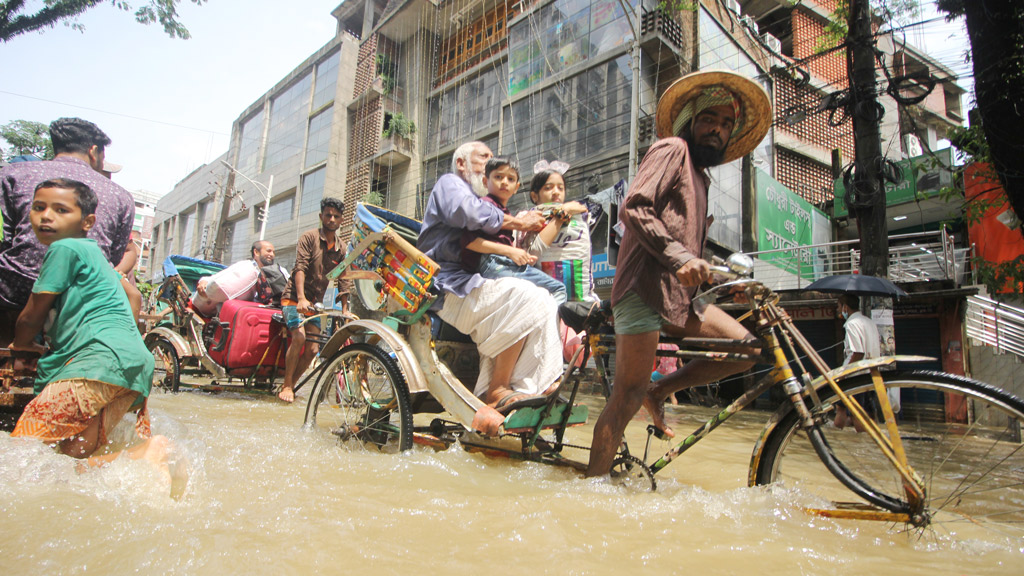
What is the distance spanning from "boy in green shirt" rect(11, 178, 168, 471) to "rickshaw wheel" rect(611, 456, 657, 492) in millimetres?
1745

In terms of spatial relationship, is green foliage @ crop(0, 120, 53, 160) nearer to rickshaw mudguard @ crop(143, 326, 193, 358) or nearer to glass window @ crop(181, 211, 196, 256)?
glass window @ crop(181, 211, 196, 256)

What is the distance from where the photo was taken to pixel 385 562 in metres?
1.34

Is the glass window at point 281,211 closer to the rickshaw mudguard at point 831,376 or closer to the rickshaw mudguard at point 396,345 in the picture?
the rickshaw mudguard at point 396,345

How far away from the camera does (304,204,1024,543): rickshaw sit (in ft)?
5.49

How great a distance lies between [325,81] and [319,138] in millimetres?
3122

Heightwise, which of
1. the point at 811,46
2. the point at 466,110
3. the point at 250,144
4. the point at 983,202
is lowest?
the point at 983,202

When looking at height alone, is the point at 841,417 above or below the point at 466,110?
below

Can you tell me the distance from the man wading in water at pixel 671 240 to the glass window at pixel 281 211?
2605 cm

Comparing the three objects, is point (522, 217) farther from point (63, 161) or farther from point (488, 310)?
point (63, 161)

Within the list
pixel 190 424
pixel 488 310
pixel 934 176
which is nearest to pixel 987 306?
pixel 934 176

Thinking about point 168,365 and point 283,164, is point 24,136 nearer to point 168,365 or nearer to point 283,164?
point 283,164

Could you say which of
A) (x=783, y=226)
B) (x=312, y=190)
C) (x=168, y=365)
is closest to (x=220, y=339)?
(x=168, y=365)

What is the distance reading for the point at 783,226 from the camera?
13.3 meters

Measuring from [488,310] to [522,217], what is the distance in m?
0.54
